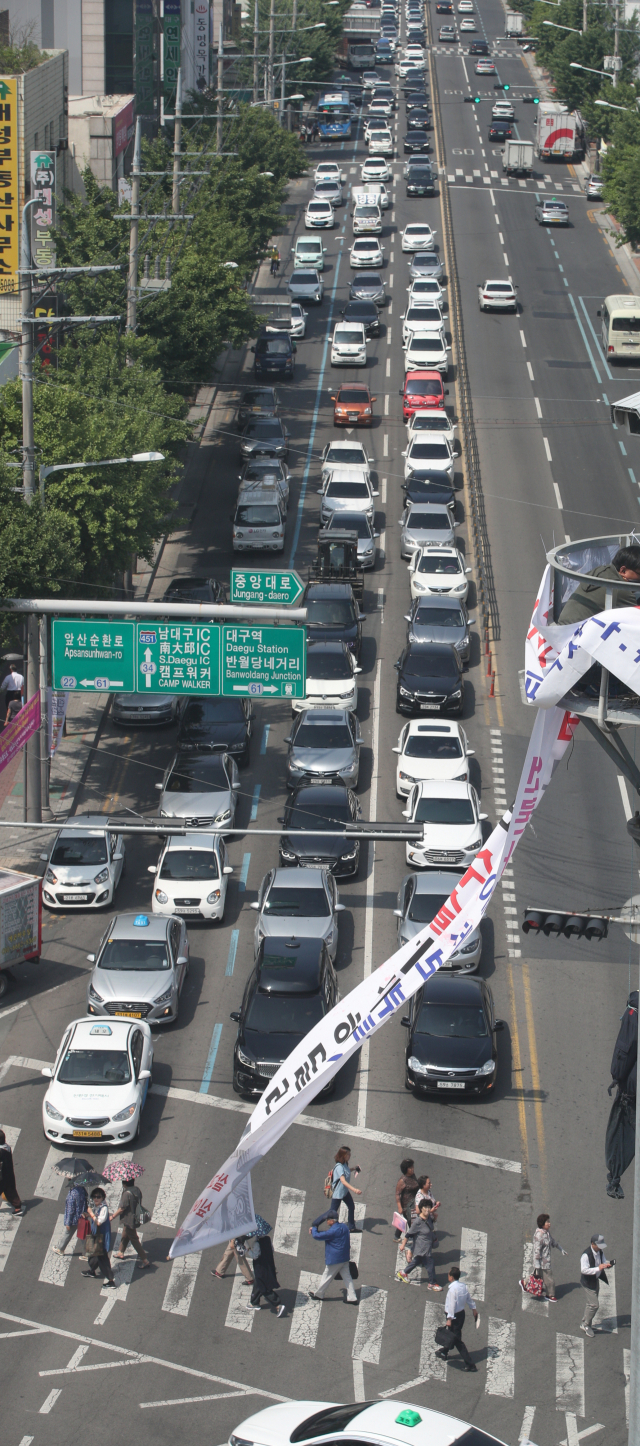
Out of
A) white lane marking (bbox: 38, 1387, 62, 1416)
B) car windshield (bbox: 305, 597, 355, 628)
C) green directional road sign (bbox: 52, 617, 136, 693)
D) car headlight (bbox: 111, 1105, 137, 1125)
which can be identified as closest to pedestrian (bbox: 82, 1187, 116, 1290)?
white lane marking (bbox: 38, 1387, 62, 1416)

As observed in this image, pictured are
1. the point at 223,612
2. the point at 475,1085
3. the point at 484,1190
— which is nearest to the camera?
the point at 484,1190

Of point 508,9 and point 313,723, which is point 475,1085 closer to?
point 313,723

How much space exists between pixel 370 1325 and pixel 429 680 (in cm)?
2015

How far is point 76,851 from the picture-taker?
32.2 meters

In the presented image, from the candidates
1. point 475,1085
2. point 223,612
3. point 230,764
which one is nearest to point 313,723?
point 230,764

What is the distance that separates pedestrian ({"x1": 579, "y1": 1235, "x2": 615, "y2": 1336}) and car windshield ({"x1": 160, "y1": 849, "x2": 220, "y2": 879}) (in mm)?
12460

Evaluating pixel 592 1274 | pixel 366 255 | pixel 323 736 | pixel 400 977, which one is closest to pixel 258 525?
pixel 323 736

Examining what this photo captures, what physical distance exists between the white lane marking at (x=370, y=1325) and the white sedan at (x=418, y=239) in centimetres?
6324

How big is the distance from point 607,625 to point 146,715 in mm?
27669

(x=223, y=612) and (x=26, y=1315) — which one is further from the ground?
(x=223, y=612)

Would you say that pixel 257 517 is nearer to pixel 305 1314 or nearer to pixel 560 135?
pixel 305 1314


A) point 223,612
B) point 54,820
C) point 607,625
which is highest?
point 607,625

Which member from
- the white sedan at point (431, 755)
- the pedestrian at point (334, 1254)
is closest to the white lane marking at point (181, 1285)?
the pedestrian at point (334, 1254)

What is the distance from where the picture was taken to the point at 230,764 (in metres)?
35.4
